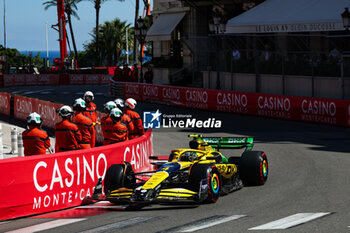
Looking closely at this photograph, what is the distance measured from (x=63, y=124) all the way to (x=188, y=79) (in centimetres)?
3121

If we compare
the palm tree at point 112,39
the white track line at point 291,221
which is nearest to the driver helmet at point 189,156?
the white track line at point 291,221

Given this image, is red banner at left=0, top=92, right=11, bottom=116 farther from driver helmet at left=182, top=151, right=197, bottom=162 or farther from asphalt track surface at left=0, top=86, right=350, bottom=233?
driver helmet at left=182, top=151, right=197, bottom=162

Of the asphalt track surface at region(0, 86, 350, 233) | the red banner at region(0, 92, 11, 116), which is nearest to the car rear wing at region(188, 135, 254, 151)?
the asphalt track surface at region(0, 86, 350, 233)

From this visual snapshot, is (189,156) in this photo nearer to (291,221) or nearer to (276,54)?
(291,221)

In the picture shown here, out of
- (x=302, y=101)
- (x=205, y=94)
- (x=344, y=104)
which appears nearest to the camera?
(x=344, y=104)

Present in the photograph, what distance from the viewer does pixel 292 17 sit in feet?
108

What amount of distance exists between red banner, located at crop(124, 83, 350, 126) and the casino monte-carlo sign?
15.5 ft

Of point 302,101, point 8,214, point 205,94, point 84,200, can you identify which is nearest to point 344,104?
point 302,101

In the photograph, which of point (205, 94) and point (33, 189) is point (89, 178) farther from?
point (205, 94)

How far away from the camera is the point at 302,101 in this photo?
25.9 m

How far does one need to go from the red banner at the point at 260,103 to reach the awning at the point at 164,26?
1227 centimetres

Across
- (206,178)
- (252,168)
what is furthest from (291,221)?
(252,168)

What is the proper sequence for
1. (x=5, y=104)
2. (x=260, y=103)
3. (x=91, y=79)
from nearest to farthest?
1. (x=260, y=103)
2. (x=5, y=104)
3. (x=91, y=79)

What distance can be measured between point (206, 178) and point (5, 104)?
2401cm
